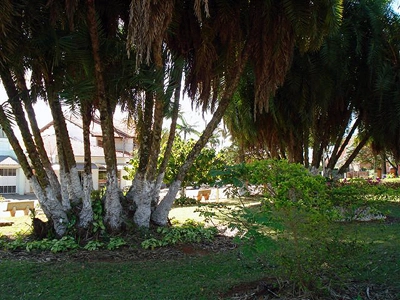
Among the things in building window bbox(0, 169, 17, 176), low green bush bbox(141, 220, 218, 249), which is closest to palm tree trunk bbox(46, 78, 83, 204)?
low green bush bbox(141, 220, 218, 249)

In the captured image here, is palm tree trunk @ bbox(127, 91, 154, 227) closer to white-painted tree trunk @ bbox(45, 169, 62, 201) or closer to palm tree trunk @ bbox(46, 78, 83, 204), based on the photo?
palm tree trunk @ bbox(46, 78, 83, 204)

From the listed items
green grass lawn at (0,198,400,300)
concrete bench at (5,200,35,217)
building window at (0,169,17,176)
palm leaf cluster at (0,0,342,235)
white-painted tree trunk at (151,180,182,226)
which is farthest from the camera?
building window at (0,169,17,176)

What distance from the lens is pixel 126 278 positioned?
6.39 metres

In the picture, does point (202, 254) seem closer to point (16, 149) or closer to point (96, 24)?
point (16, 149)

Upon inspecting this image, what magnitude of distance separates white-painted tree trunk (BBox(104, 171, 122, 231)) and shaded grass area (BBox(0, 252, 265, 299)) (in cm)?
164

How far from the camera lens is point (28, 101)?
8734mm

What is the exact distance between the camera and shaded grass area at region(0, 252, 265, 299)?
18.4ft

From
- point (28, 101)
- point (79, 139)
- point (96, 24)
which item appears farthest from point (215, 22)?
point (79, 139)

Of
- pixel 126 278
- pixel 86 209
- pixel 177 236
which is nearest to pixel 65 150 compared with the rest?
pixel 86 209

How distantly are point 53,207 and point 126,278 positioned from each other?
3174 millimetres

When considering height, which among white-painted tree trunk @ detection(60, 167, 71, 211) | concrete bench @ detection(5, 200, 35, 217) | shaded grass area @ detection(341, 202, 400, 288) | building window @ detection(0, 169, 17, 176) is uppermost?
building window @ detection(0, 169, 17, 176)

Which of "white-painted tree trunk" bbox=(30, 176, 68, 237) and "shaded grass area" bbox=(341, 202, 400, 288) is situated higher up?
"white-painted tree trunk" bbox=(30, 176, 68, 237)

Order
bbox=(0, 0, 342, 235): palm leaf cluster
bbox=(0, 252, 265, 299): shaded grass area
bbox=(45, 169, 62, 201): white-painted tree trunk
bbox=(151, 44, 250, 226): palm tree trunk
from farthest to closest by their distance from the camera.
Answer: bbox=(151, 44, 250, 226): palm tree trunk → bbox=(45, 169, 62, 201): white-painted tree trunk → bbox=(0, 0, 342, 235): palm leaf cluster → bbox=(0, 252, 265, 299): shaded grass area

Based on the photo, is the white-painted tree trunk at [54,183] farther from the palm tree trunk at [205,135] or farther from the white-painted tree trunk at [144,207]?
the palm tree trunk at [205,135]
